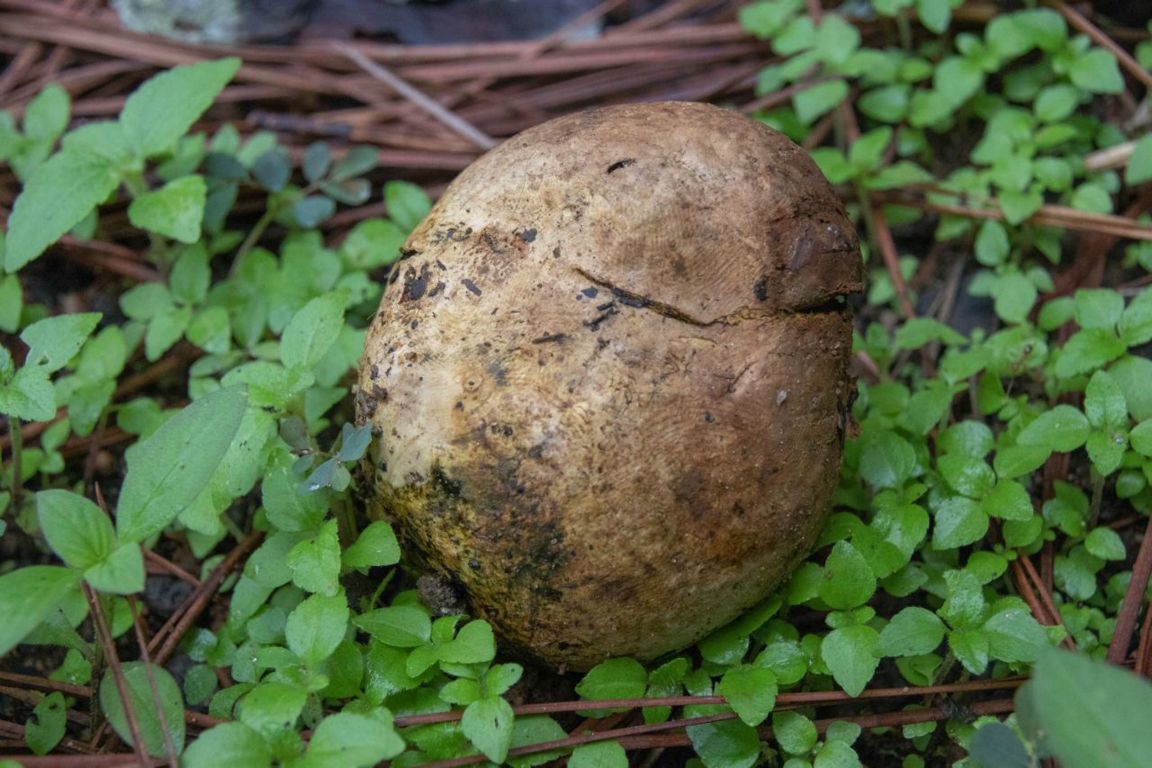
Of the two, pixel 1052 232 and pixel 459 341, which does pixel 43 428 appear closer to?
pixel 459 341

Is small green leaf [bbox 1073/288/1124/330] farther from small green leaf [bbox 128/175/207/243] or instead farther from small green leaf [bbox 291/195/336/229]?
small green leaf [bbox 128/175/207/243]

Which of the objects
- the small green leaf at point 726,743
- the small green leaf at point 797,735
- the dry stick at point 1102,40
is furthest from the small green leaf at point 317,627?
the dry stick at point 1102,40

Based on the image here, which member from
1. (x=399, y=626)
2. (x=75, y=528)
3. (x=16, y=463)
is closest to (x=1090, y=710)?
(x=399, y=626)

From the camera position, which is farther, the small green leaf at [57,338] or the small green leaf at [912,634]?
the small green leaf at [57,338]

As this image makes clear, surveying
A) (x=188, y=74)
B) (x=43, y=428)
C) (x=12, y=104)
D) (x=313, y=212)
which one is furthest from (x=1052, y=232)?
(x=12, y=104)

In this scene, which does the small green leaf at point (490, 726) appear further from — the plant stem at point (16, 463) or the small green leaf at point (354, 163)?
the small green leaf at point (354, 163)

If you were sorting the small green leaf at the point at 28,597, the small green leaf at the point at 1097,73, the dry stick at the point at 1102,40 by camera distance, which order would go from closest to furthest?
the small green leaf at the point at 28,597
the small green leaf at the point at 1097,73
the dry stick at the point at 1102,40
